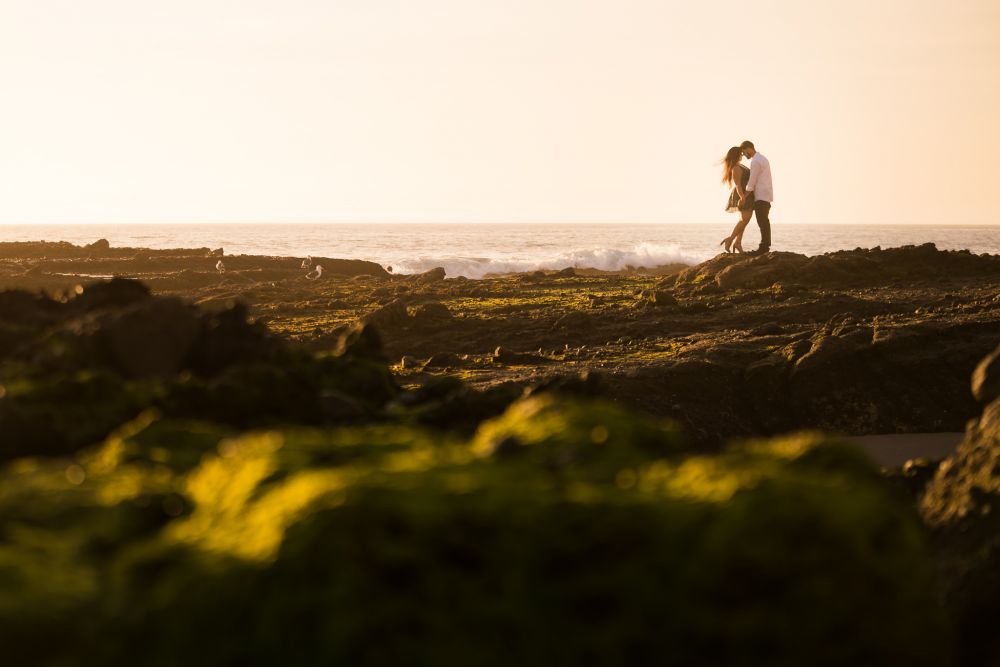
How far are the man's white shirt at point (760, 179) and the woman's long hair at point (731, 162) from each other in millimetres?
394

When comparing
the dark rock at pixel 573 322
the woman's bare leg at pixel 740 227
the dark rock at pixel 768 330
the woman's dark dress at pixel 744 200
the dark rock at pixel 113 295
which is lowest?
the dark rock at pixel 573 322

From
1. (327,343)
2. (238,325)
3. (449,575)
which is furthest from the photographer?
(327,343)

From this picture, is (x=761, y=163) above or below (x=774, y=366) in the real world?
above

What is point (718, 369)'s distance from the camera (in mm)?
11469

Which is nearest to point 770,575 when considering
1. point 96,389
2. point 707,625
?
point 707,625

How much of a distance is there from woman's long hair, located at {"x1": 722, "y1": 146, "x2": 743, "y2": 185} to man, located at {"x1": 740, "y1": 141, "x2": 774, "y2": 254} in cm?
30

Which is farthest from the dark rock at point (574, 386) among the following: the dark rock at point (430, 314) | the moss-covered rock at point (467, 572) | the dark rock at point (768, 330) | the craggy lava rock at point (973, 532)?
the dark rock at point (430, 314)

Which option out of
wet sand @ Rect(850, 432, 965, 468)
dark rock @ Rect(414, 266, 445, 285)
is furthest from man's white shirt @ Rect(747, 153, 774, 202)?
wet sand @ Rect(850, 432, 965, 468)

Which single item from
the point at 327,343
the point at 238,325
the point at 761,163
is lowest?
the point at 327,343

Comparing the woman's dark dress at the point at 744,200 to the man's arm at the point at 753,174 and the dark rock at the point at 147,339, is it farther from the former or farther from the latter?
the dark rock at the point at 147,339

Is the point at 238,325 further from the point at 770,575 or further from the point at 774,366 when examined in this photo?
the point at 774,366

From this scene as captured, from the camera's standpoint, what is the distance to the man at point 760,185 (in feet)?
70.3

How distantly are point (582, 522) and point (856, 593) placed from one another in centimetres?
72

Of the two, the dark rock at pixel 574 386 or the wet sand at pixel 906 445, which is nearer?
the dark rock at pixel 574 386
